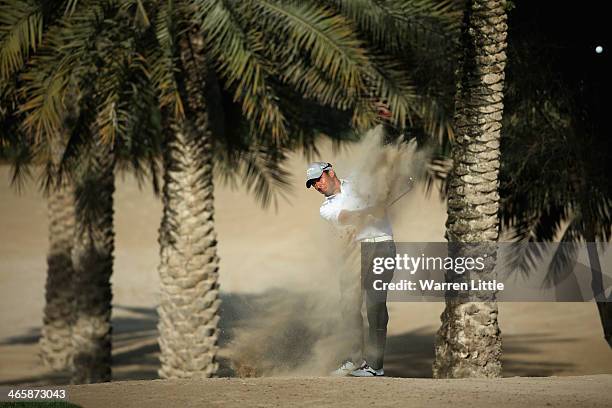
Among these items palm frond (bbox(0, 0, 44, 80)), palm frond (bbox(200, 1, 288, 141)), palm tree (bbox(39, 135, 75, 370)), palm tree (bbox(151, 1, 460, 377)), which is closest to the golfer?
palm frond (bbox(200, 1, 288, 141))

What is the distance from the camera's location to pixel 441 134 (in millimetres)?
14805

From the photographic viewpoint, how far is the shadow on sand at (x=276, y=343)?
13797 mm

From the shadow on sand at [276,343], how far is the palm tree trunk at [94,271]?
1.63 metres

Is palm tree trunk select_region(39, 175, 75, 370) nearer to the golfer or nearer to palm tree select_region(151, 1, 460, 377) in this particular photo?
palm tree select_region(151, 1, 460, 377)

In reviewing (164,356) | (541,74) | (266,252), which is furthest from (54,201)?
(266,252)

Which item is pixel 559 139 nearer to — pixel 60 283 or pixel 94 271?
pixel 94 271

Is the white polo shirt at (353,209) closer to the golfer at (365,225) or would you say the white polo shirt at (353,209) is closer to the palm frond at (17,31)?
the golfer at (365,225)

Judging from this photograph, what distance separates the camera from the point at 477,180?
11164 millimetres

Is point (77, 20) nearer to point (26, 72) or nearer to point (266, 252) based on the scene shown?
point (26, 72)

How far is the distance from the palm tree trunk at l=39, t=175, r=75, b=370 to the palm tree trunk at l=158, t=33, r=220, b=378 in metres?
5.07

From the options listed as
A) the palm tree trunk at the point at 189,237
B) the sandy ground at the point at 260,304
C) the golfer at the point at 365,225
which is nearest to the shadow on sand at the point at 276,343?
the sandy ground at the point at 260,304

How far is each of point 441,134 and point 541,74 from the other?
5.04 feet

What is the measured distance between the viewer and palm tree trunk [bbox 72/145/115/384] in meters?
16.1

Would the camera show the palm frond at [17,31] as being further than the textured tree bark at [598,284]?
No
